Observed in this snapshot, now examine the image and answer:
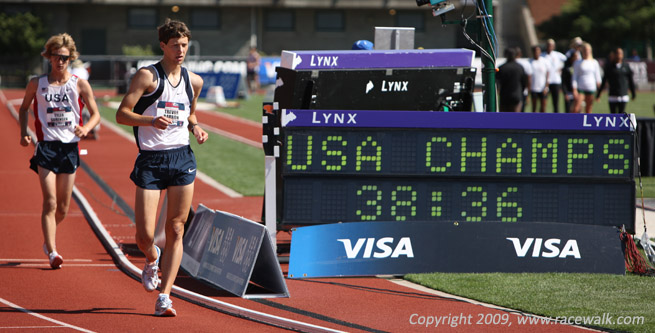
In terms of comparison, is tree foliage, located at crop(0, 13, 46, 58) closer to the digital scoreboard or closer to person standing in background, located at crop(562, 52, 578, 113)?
person standing in background, located at crop(562, 52, 578, 113)

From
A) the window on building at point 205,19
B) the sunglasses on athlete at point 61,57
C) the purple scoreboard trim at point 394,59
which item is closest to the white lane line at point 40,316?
the sunglasses on athlete at point 61,57

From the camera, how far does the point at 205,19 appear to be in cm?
6172

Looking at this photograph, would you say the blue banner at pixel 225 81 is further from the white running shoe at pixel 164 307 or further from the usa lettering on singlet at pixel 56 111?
the white running shoe at pixel 164 307

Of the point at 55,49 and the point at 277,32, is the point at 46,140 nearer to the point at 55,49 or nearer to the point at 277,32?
the point at 55,49

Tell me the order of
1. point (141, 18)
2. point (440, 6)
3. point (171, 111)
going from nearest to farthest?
point (171, 111) → point (440, 6) → point (141, 18)

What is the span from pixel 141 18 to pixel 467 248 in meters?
54.6

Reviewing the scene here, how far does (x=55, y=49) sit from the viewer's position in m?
9.09

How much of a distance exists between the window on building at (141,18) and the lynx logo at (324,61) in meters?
53.4

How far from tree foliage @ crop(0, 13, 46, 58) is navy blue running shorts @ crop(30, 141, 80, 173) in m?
48.2

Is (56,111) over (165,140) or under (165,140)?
over

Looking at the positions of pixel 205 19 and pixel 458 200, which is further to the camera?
pixel 205 19

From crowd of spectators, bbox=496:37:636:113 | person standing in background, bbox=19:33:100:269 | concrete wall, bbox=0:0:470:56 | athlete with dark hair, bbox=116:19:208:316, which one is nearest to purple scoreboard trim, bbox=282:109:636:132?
athlete with dark hair, bbox=116:19:208:316

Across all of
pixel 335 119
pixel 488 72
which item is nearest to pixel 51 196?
pixel 335 119

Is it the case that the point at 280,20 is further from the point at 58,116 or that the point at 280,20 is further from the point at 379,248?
the point at 379,248
